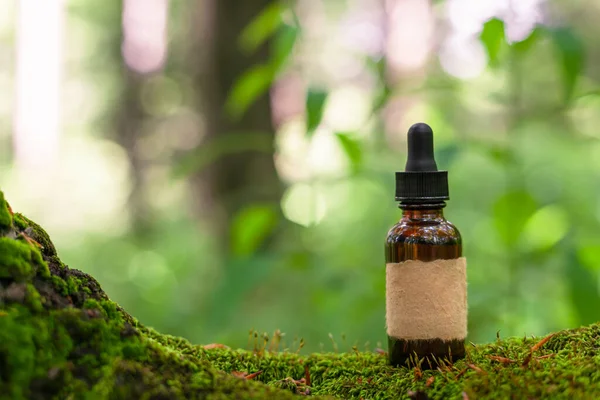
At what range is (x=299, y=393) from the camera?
1157 millimetres

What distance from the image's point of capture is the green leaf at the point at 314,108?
209 centimetres

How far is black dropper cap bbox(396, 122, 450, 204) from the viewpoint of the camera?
4.23 ft

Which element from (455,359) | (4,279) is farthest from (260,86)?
(4,279)

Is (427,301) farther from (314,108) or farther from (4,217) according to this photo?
(314,108)

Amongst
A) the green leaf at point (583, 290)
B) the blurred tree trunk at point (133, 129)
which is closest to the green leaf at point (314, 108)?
the green leaf at point (583, 290)

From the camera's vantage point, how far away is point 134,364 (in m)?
0.94

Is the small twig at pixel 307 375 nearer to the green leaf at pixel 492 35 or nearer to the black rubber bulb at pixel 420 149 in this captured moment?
the black rubber bulb at pixel 420 149

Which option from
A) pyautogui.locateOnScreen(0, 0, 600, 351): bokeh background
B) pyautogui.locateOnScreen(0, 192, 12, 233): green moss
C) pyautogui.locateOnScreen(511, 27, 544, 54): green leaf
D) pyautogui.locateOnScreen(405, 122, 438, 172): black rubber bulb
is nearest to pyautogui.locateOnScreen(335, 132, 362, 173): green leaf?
pyautogui.locateOnScreen(0, 0, 600, 351): bokeh background

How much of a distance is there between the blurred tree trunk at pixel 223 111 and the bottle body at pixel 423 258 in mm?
3199

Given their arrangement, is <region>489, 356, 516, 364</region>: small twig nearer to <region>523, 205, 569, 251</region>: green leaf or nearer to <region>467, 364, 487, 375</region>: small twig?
<region>467, 364, 487, 375</region>: small twig

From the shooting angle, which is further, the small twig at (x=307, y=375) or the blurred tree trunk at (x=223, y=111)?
the blurred tree trunk at (x=223, y=111)

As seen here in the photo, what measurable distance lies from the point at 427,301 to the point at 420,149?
12.7 inches

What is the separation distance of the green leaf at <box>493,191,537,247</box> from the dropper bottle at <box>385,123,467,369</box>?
39.3 inches

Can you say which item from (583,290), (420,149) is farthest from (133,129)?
(420,149)
